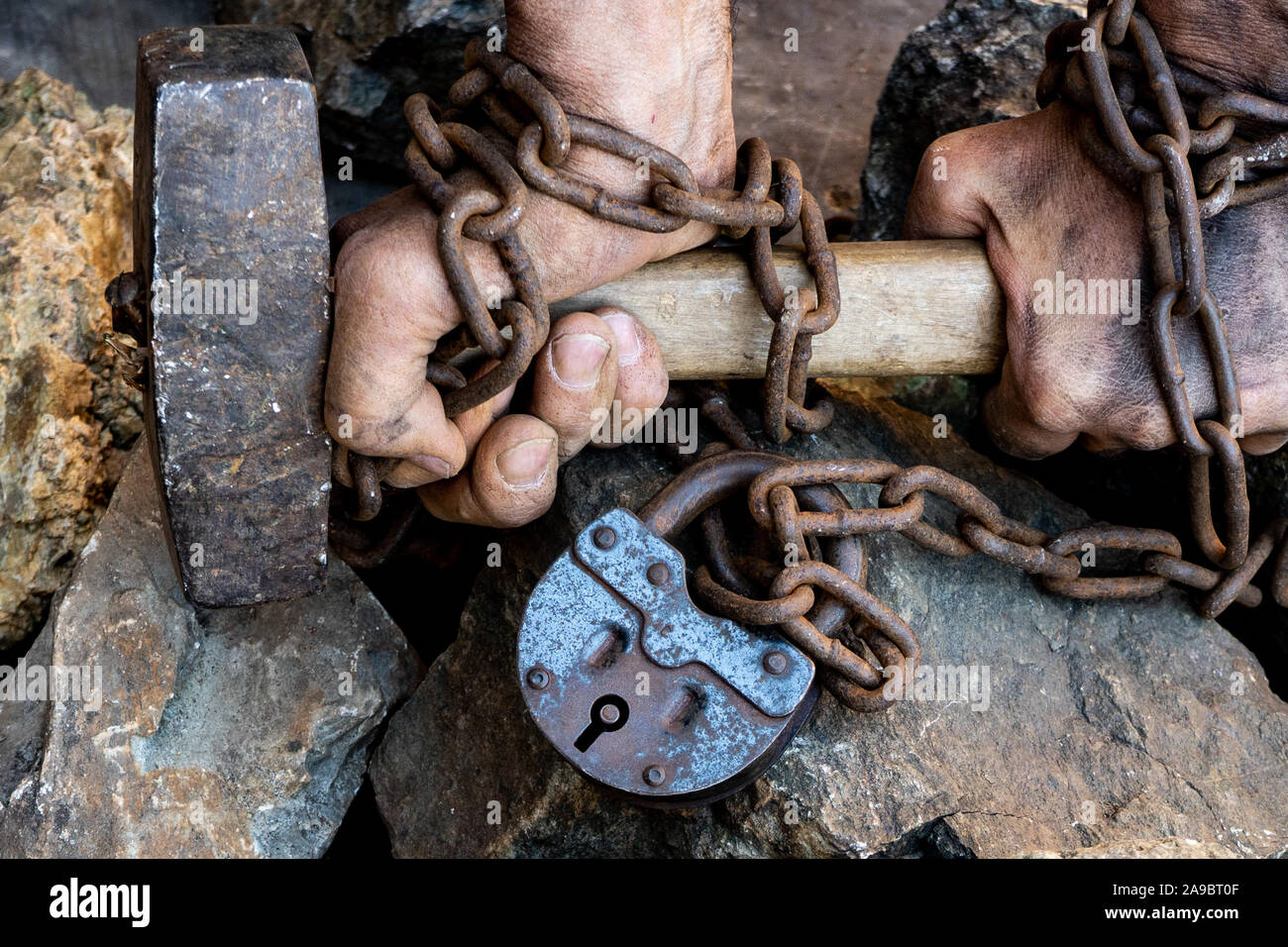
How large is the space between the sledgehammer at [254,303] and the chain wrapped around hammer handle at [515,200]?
0.32 feet

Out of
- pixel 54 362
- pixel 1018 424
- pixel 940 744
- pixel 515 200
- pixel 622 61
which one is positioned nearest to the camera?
pixel 515 200

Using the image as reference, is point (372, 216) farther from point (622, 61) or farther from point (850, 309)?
point (850, 309)

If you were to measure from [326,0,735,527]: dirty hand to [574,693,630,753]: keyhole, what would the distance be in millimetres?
373

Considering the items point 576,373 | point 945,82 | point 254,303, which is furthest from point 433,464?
point 945,82

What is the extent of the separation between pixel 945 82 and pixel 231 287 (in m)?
1.92

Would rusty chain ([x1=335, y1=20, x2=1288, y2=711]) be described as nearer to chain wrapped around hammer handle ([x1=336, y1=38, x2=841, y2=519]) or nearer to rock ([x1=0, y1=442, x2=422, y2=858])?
chain wrapped around hammer handle ([x1=336, y1=38, x2=841, y2=519])

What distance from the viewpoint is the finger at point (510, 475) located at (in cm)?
174

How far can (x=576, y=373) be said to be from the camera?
1.68 m

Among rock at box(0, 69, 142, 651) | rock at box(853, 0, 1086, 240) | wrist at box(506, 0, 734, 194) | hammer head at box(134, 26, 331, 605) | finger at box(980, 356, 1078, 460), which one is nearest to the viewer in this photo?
hammer head at box(134, 26, 331, 605)

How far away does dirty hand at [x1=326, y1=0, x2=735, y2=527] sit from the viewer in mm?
1508

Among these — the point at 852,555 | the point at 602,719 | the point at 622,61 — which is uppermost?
the point at 622,61

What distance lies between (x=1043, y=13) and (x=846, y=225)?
90 cm

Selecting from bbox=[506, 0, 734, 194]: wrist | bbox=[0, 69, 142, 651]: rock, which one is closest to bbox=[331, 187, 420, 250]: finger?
bbox=[506, 0, 734, 194]: wrist

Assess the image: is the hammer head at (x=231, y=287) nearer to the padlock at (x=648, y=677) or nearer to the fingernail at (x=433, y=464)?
the fingernail at (x=433, y=464)
